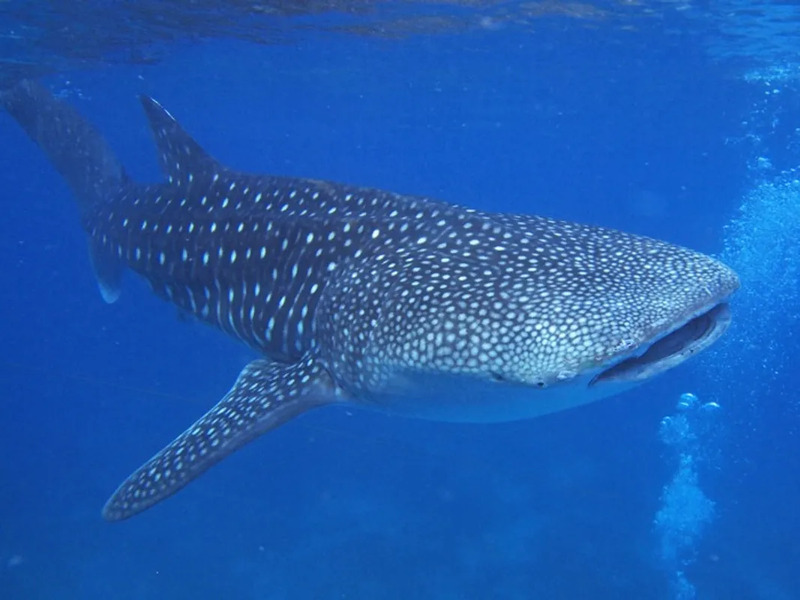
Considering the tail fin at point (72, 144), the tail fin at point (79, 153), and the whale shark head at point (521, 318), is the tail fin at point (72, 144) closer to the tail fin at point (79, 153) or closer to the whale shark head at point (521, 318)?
the tail fin at point (79, 153)

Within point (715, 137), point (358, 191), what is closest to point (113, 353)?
point (358, 191)

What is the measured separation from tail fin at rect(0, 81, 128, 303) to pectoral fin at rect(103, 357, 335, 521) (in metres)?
4.04

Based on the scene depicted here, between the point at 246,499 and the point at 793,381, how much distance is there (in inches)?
1856

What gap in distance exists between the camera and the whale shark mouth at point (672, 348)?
3.31 metres

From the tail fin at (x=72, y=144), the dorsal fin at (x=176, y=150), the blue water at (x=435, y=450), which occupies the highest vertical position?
the dorsal fin at (x=176, y=150)

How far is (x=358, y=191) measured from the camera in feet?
19.0

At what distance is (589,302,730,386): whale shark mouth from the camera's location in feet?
10.9

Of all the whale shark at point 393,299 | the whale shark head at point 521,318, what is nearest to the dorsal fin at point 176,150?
the whale shark at point 393,299

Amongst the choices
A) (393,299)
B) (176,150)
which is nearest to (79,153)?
(176,150)

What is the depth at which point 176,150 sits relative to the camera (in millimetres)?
7195

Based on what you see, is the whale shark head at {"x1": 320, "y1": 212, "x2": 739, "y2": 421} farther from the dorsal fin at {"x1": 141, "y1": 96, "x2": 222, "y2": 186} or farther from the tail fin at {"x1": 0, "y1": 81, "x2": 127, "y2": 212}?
the tail fin at {"x1": 0, "y1": 81, "x2": 127, "y2": 212}

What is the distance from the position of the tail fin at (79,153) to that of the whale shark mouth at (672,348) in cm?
663

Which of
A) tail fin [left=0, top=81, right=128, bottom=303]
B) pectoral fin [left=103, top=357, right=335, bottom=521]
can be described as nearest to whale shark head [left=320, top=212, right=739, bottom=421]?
pectoral fin [left=103, top=357, right=335, bottom=521]

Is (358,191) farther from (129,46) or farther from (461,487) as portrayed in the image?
(129,46)
